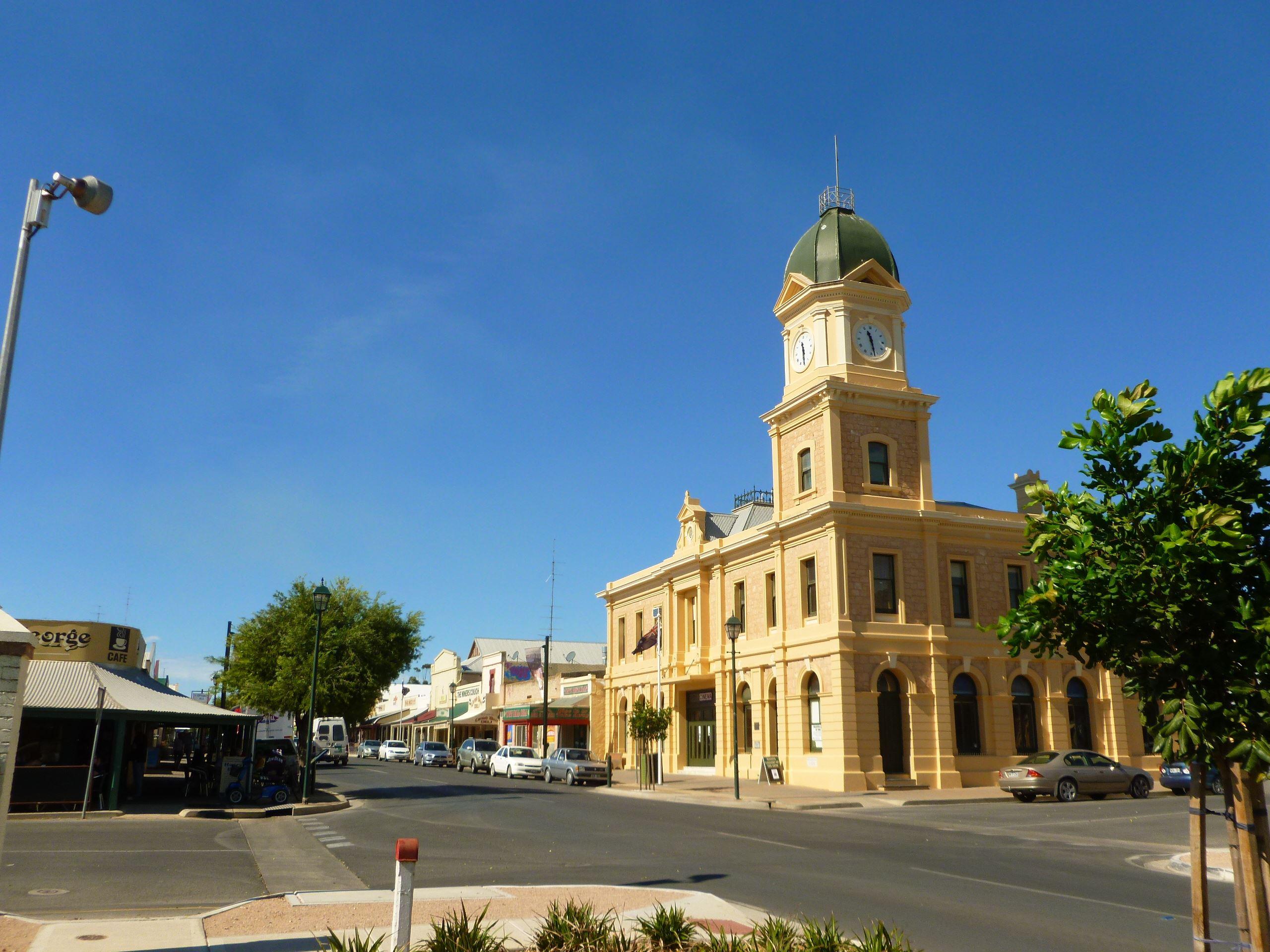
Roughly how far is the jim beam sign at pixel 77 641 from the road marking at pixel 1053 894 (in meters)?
22.3

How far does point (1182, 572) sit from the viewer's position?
5531mm

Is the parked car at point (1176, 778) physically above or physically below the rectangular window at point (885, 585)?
below

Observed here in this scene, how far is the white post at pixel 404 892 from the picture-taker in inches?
277

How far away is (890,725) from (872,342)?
45.9ft

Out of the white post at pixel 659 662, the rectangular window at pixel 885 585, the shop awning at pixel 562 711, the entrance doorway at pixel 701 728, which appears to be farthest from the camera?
the shop awning at pixel 562 711

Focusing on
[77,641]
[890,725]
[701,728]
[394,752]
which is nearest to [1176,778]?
[890,725]

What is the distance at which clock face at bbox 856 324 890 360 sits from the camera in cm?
3756

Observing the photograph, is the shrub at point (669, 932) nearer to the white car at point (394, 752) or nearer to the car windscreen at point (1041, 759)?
the car windscreen at point (1041, 759)

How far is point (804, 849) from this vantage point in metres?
16.3

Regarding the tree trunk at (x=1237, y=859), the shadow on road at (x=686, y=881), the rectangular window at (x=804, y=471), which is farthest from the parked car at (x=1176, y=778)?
the tree trunk at (x=1237, y=859)

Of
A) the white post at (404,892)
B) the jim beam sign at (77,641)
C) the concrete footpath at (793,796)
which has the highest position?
the jim beam sign at (77,641)

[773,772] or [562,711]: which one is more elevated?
[562,711]

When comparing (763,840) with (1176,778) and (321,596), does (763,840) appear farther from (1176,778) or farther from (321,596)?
(1176,778)

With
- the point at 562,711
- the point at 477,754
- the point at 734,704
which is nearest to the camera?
the point at 734,704
